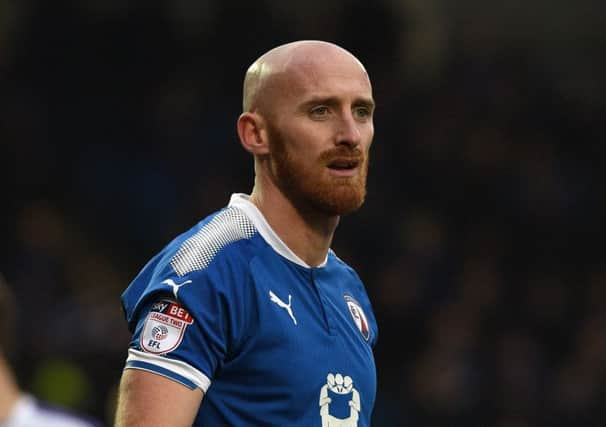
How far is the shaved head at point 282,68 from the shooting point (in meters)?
3.19

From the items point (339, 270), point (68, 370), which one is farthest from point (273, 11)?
point (339, 270)

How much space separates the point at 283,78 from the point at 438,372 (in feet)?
17.8

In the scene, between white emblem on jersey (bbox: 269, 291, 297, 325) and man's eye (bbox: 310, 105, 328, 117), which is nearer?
white emblem on jersey (bbox: 269, 291, 297, 325)

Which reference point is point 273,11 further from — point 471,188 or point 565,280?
point 565,280

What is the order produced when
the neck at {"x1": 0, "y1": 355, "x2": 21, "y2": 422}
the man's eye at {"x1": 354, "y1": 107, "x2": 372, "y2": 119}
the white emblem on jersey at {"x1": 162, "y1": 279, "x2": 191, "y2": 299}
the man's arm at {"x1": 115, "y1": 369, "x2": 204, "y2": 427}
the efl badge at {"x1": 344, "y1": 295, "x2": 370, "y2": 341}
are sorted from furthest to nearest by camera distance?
the efl badge at {"x1": 344, "y1": 295, "x2": 370, "y2": 341}
the man's eye at {"x1": 354, "y1": 107, "x2": 372, "y2": 119}
the neck at {"x1": 0, "y1": 355, "x2": 21, "y2": 422}
the white emblem on jersey at {"x1": 162, "y1": 279, "x2": 191, "y2": 299}
the man's arm at {"x1": 115, "y1": 369, "x2": 204, "y2": 427}

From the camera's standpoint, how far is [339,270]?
3.47m

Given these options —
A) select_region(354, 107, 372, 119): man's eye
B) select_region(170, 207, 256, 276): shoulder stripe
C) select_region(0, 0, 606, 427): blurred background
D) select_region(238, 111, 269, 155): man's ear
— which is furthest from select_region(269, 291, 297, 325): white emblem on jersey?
A: select_region(0, 0, 606, 427): blurred background

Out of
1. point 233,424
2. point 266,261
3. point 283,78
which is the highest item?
point 283,78

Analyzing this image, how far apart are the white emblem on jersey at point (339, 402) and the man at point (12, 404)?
806 mm

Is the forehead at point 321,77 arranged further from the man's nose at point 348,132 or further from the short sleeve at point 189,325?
the short sleeve at point 189,325

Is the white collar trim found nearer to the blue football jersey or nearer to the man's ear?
the blue football jersey

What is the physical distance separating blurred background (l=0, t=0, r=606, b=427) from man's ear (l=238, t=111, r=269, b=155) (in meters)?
4.79

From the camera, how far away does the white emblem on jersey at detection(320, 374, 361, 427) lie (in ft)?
9.90

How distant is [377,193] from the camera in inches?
369
